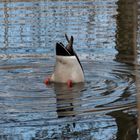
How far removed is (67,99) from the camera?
33.3 ft

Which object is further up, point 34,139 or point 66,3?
point 66,3

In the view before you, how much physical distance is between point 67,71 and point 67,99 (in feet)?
5.00

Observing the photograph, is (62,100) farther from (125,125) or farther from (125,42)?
(125,42)

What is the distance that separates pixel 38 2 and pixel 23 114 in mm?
13677

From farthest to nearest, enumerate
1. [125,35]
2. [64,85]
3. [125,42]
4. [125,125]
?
[125,35] → [125,42] → [64,85] → [125,125]

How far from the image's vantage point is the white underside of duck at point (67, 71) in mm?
11477

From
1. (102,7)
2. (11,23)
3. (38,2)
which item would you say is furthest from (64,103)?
(38,2)

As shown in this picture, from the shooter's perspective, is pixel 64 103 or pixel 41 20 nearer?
pixel 64 103

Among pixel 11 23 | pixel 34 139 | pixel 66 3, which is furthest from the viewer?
pixel 66 3

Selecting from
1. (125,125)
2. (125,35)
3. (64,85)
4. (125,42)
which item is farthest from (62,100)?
(125,35)

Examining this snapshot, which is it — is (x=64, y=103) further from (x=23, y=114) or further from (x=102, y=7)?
(x=102, y=7)

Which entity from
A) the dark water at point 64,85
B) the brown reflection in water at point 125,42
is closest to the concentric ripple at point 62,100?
the dark water at point 64,85

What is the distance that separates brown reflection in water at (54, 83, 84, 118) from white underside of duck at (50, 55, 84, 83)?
163 mm

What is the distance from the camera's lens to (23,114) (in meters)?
9.23
